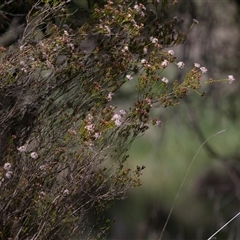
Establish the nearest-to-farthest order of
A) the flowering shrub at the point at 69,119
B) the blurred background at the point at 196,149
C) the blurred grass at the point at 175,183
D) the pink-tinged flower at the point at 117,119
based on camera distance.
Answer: the pink-tinged flower at the point at 117,119, the flowering shrub at the point at 69,119, the blurred background at the point at 196,149, the blurred grass at the point at 175,183

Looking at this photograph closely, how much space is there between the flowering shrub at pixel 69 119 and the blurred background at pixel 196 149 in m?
2.93

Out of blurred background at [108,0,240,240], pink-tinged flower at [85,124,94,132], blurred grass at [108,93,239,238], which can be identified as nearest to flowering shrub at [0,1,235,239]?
pink-tinged flower at [85,124,94,132]

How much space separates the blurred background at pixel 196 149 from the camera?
301 inches

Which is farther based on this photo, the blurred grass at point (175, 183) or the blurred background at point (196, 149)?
the blurred grass at point (175, 183)

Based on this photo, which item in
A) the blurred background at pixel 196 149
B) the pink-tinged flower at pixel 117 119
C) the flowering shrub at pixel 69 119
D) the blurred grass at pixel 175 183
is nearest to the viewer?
the pink-tinged flower at pixel 117 119

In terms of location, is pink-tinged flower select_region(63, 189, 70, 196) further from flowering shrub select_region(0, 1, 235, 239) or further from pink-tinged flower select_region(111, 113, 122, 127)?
pink-tinged flower select_region(111, 113, 122, 127)

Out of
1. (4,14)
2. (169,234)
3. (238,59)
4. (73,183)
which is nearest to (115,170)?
(73,183)

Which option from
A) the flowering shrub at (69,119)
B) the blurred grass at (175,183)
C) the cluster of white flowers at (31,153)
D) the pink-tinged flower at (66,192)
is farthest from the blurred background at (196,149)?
the cluster of white flowers at (31,153)

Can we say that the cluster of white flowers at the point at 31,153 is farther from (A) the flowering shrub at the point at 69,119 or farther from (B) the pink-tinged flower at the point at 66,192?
(B) the pink-tinged flower at the point at 66,192

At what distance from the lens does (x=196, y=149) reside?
12695 mm

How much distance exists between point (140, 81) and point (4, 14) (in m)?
1.17

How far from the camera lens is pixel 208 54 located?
743 centimetres

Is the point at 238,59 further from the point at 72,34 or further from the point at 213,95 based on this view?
the point at 72,34

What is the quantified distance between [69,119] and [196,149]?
889cm
